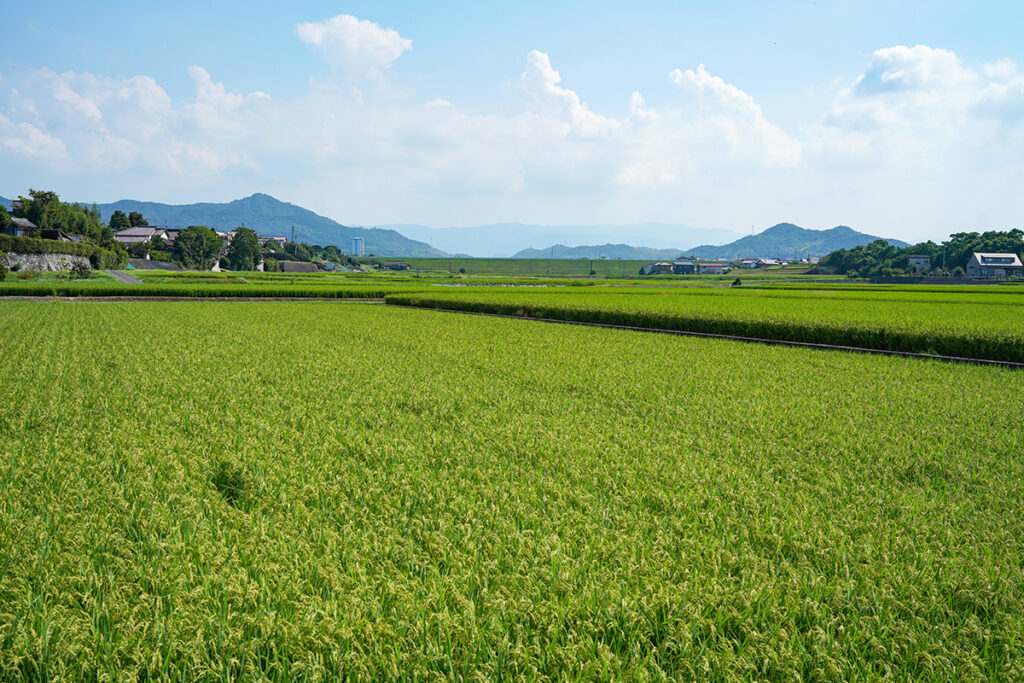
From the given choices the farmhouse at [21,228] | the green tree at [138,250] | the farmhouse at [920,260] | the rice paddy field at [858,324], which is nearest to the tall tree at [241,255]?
the green tree at [138,250]

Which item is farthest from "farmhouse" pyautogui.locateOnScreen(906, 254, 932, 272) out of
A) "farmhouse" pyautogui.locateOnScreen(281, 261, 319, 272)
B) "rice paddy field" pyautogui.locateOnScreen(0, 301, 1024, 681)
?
"rice paddy field" pyautogui.locateOnScreen(0, 301, 1024, 681)

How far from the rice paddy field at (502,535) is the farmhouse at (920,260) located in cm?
13198

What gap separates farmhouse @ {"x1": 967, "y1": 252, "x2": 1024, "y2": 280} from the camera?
105m

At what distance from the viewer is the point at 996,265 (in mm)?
106000

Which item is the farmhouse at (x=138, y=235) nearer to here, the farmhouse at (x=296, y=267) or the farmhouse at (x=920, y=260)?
the farmhouse at (x=296, y=267)

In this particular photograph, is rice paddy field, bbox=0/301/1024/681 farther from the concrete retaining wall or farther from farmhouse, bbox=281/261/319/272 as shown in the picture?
farmhouse, bbox=281/261/319/272

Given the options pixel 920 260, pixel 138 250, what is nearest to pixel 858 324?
pixel 138 250

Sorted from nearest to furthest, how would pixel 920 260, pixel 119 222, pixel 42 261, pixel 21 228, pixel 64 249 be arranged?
pixel 42 261 < pixel 64 249 < pixel 21 228 < pixel 119 222 < pixel 920 260

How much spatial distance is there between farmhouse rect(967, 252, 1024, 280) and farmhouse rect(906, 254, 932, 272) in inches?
370

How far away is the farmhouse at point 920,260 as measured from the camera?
4697 inches

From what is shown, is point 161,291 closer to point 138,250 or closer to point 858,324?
point 858,324

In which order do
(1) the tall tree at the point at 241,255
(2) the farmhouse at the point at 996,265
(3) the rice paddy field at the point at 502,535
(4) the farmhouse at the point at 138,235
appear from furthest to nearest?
1. (4) the farmhouse at the point at 138,235
2. (1) the tall tree at the point at 241,255
3. (2) the farmhouse at the point at 996,265
4. (3) the rice paddy field at the point at 502,535

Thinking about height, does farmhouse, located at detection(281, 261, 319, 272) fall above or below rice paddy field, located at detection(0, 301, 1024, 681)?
above

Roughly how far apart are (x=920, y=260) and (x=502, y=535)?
150 metres
